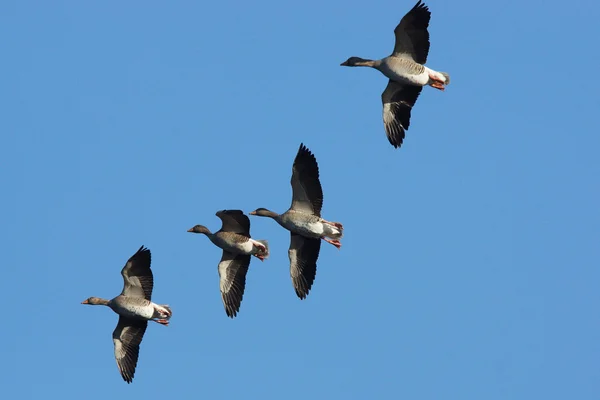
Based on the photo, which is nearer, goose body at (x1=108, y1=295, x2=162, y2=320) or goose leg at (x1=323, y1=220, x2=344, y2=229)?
goose leg at (x1=323, y1=220, x2=344, y2=229)

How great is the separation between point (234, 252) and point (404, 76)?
6.76m

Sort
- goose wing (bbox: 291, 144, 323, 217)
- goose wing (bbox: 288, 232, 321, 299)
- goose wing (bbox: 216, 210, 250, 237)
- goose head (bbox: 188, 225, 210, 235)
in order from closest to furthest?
goose wing (bbox: 291, 144, 323, 217) → goose wing (bbox: 288, 232, 321, 299) → goose wing (bbox: 216, 210, 250, 237) → goose head (bbox: 188, 225, 210, 235)

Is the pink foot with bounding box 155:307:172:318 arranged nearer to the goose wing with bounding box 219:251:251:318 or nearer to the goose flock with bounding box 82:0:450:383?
the goose flock with bounding box 82:0:450:383

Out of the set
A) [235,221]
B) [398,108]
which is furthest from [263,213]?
[398,108]

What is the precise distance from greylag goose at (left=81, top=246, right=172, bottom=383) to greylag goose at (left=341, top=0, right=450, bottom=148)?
761 centimetres

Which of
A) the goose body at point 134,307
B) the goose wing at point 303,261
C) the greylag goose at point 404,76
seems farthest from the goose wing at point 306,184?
the goose body at point 134,307

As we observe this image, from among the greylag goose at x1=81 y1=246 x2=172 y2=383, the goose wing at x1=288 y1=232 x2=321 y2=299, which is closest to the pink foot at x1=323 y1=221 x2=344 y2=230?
the goose wing at x1=288 y1=232 x2=321 y2=299

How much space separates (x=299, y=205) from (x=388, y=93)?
158 inches

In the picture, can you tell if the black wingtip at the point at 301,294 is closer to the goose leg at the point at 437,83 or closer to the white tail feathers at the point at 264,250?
the white tail feathers at the point at 264,250

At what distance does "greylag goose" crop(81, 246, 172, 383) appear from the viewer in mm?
63312

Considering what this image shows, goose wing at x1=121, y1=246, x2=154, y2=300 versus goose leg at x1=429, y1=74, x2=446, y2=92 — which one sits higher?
goose leg at x1=429, y1=74, x2=446, y2=92

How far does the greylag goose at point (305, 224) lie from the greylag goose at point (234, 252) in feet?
3.31

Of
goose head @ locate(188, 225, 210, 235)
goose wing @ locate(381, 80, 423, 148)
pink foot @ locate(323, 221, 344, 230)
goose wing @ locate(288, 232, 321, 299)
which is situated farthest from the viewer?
goose head @ locate(188, 225, 210, 235)

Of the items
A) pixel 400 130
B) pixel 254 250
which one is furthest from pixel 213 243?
pixel 400 130
